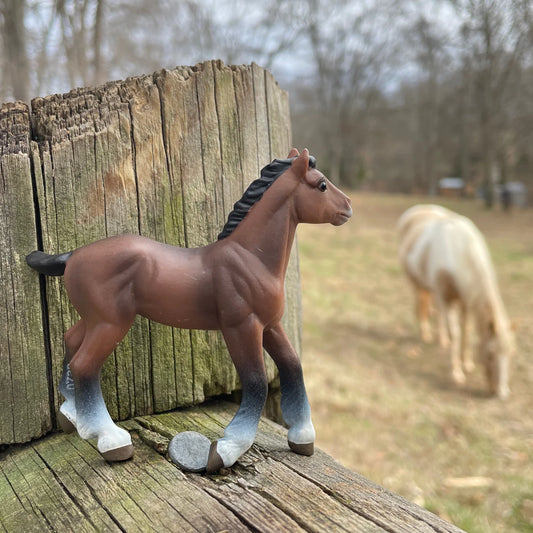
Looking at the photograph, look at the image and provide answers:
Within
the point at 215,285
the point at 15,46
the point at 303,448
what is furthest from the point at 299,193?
the point at 15,46

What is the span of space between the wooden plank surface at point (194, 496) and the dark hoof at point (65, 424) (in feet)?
0.17

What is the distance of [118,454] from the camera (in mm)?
1084

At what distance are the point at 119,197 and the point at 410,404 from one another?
3.30 meters

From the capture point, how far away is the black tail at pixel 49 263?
1.12m

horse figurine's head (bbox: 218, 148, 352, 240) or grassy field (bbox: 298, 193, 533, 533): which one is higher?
horse figurine's head (bbox: 218, 148, 352, 240)

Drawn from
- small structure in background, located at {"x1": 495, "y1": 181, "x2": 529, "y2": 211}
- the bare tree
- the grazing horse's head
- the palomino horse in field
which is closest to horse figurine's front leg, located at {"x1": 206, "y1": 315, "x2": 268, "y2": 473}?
the grazing horse's head

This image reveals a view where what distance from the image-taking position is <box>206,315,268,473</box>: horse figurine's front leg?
1.04m

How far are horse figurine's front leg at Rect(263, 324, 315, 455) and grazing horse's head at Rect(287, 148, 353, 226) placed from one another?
275 millimetres

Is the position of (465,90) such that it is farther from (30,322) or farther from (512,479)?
(30,322)

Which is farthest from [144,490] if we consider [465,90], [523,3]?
[465,90]

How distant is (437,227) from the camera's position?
5.46m

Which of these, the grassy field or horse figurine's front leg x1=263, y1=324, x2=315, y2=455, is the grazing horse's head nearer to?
horse figurine's front leg x1=263, y1=324, x2=315, y2=455

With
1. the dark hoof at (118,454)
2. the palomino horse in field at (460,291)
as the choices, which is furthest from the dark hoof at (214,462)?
the palomino horse in field at (460,291)

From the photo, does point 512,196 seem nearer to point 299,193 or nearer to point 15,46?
point 15,46
